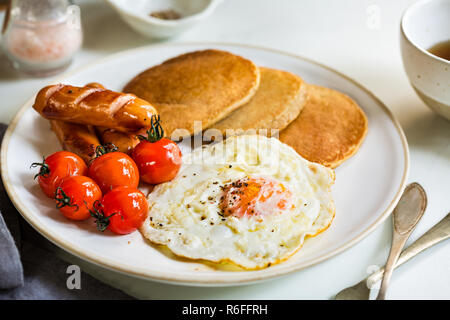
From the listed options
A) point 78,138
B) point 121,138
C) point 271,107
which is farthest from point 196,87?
point 78,138

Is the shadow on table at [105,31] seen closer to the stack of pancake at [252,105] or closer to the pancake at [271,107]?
the stack of pancake at [252,105]

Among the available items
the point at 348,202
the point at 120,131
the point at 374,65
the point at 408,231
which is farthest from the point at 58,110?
the point at 374,65

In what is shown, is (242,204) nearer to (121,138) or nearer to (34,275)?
(121,138)

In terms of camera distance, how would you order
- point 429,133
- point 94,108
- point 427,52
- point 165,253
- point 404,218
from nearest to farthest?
point 165,253
point 404,218
point 94,108
point 427,52
point 429,133

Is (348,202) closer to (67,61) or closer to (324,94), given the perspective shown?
(324,94)

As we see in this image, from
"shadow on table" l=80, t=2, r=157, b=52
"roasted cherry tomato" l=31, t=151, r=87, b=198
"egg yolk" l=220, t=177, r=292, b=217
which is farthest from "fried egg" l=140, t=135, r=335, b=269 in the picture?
"shadow on table" l=80, t=2, r=157, b=52

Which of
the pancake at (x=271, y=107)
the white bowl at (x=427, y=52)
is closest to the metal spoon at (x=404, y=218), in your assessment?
the white bowl at (x=427, y=52)
